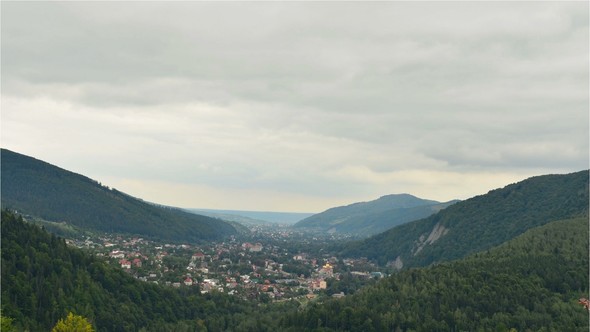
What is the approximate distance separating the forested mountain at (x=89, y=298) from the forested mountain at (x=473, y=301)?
84.0ft

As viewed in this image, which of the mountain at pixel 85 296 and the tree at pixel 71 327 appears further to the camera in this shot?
the mountain at pixel 85 296

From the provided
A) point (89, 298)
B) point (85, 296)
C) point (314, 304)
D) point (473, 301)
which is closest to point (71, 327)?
point (85, 296)

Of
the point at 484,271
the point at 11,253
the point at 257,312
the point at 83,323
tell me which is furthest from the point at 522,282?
the point at 11,253

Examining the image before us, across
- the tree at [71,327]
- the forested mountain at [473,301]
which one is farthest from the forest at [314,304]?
the tree at [71,327]

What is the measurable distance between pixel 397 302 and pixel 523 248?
8137 cm

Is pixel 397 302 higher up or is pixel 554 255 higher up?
pixel 554 255

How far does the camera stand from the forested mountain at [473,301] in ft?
436

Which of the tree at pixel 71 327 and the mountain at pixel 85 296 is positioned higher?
the tree at pixel 71 327

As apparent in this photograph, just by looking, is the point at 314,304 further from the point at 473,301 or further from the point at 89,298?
the point at 89,298

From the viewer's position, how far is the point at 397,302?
147500 mm

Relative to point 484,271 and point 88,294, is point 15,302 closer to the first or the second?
point 88,294

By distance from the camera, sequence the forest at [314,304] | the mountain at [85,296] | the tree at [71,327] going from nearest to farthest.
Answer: the tree at [71,327], the mountain at [85,296], the forest at [314,304]

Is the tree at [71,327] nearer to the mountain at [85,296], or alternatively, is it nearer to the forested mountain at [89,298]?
the mountain at [85,296]

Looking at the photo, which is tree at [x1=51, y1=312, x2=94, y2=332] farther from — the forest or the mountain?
the forest
